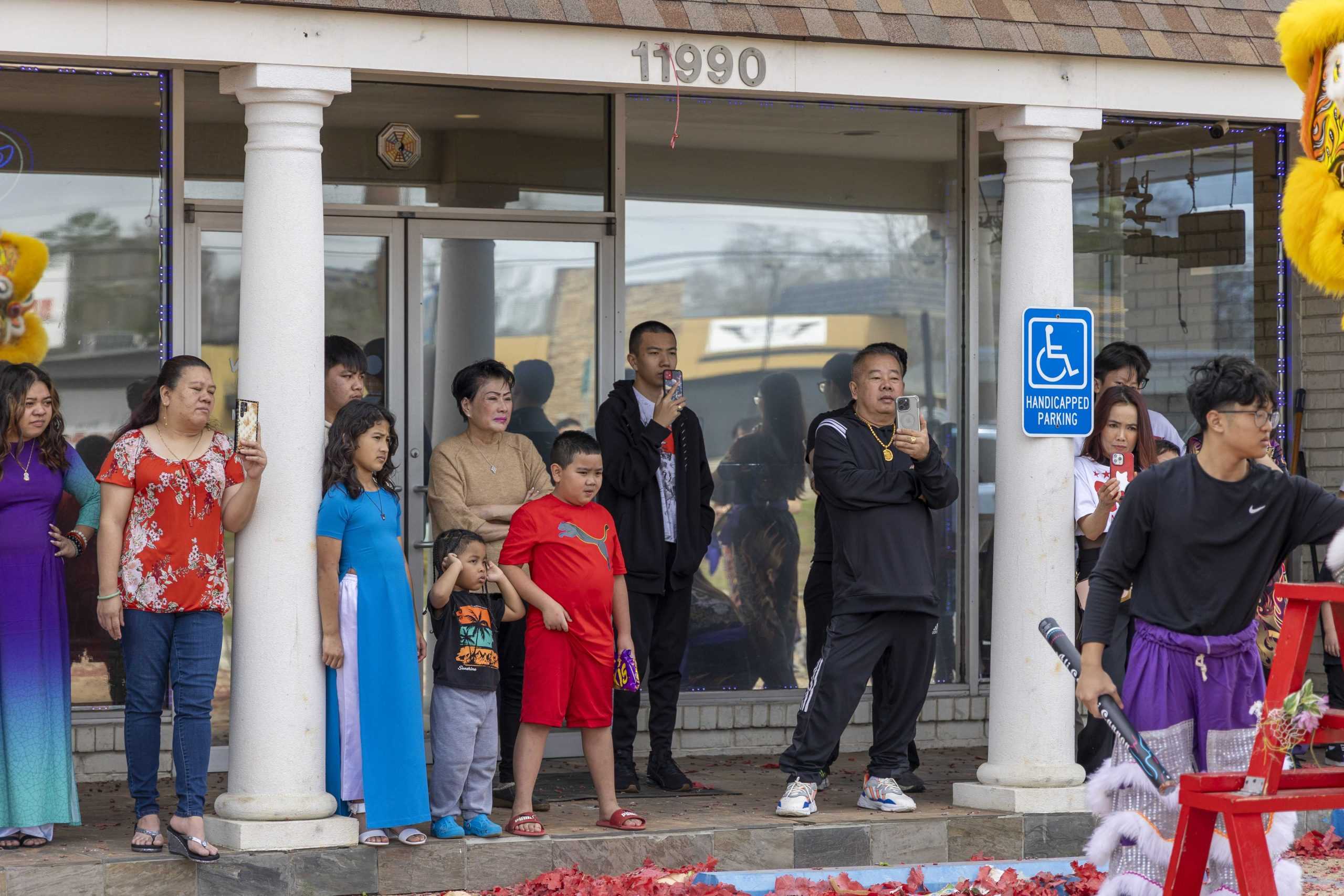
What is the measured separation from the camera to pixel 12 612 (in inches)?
248

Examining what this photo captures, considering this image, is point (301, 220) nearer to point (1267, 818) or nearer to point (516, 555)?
point (516, 555)

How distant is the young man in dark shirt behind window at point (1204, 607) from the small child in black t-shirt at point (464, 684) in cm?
235

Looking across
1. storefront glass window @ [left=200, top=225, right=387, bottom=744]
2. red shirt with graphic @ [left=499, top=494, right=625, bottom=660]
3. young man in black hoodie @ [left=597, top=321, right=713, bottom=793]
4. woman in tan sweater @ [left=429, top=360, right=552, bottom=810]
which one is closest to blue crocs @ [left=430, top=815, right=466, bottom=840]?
woman in tan sweater @ [left=429, top=360, right=552, bottom=810]

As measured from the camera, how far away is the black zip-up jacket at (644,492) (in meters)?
7.51

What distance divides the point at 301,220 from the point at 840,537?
2478 millimetres

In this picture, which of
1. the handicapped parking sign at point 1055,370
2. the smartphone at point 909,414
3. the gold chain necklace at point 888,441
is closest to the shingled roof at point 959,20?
the handicapped parking sign at point 1055,370

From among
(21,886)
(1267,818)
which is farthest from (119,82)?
(1267,818)

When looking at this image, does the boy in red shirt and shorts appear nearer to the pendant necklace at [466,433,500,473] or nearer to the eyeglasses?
the pendant necklace at [466,433,500,473]

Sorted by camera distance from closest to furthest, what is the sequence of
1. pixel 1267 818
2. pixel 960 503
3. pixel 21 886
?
pixel 1267 818
pixel 21 886
pixel 960 503

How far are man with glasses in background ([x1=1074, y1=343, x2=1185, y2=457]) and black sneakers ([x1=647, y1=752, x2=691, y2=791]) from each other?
223 cm

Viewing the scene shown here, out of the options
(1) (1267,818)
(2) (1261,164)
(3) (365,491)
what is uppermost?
(2) (1261,164)

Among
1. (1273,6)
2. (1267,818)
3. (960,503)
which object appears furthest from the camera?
(960,503)

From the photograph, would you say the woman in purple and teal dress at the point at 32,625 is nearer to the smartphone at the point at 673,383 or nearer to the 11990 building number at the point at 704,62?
the smartphone at the point at 673,383

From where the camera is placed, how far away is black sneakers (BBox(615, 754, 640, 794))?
7594mm
